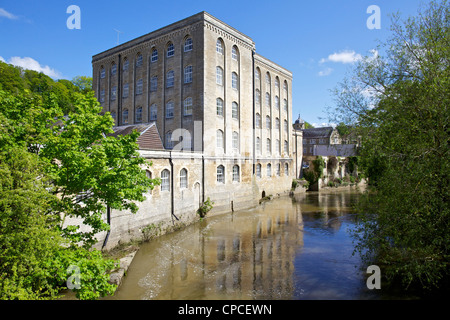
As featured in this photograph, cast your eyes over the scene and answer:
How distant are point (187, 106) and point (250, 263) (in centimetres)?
1527

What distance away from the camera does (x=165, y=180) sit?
1858 cm

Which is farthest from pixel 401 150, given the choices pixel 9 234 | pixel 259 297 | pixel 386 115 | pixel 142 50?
pixel 142 50

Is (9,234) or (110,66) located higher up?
(110,66)

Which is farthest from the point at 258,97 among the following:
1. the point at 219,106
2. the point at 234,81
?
the point at 219,106

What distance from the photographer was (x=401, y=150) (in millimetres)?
9336

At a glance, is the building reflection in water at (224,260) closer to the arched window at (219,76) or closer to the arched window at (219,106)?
the arched window at (219,106)

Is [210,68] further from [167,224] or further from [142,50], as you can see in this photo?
[167,224]

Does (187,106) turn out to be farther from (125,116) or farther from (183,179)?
(125,116)

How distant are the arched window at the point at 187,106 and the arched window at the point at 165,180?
713cm

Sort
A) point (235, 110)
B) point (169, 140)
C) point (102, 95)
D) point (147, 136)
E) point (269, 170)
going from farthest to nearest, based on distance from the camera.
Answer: point (269, 170) → point (102, 95) → point (235, 110) → point (169, 140) → point (147, 136)

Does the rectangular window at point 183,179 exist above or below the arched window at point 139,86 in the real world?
below

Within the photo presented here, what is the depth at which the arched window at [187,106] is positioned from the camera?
947 inches

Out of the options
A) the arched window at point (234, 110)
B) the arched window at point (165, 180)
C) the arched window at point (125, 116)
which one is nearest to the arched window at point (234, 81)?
the arched window at point (234, 110)
